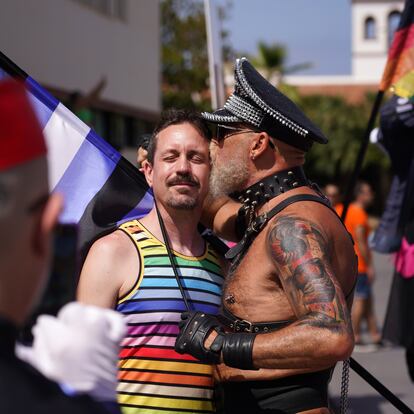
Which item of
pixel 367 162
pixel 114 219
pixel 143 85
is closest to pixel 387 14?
pixel 367 162

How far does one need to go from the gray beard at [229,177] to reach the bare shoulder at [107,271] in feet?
1.20

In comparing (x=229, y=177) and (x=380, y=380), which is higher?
(x=229, y=177)

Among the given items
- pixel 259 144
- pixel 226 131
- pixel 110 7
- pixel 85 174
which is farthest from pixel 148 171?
pixel 110 7

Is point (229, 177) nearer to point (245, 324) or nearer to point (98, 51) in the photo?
point (245, 324)

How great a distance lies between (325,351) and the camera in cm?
261

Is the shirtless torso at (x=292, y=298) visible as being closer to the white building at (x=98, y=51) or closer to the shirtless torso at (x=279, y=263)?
the shirtless torso at (x=279, y=263)

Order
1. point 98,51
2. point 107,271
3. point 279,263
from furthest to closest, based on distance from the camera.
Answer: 1. point 98,51
2. point 107,271
3. point 279,263

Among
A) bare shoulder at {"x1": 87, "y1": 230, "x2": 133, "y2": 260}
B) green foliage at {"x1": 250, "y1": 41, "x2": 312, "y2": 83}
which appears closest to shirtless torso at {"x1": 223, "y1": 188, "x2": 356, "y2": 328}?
bare shoulder at {"x1": 87, "y1": 230, "x2": 133, "y2": 260}

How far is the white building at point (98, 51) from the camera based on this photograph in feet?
39.9

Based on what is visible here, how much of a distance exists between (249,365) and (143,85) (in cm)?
1518

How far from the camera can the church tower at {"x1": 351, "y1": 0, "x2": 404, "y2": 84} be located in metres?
74.6

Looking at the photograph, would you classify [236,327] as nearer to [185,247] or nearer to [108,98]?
[185,247]

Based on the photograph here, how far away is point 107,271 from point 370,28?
79.2m

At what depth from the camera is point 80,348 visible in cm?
155
